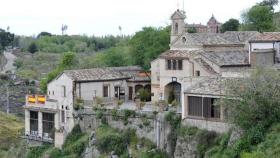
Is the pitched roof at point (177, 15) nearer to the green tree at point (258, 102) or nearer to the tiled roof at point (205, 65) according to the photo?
the tiled roof at point (205, 65)

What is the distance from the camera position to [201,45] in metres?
51.8

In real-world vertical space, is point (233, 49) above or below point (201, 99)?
above

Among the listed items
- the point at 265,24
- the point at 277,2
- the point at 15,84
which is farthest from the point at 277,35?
the point at 15,84

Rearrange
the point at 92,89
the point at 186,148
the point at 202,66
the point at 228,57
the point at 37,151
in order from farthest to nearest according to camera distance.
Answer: the point at 37,151 < the point at 92,89 < the point at 228,57 < the point at 202,66 < the point at 186,148

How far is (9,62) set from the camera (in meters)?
142

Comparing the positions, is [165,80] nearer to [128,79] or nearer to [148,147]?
[128,79]

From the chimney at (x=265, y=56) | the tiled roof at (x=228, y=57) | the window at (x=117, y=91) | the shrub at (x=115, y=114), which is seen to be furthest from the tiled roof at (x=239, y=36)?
the shrub at (x=115, y=114)

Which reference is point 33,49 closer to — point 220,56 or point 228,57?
point 220,56

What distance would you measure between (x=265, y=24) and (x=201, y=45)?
24.6 metres

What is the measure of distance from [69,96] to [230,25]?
36366 millimetres

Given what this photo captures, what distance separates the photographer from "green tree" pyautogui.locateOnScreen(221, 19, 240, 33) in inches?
3177

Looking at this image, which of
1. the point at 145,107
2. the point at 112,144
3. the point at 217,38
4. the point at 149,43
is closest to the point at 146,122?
the point at 145,107

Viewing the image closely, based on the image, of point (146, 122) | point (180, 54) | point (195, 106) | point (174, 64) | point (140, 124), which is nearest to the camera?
point (195, 106)

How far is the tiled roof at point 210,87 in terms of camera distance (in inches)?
1486
